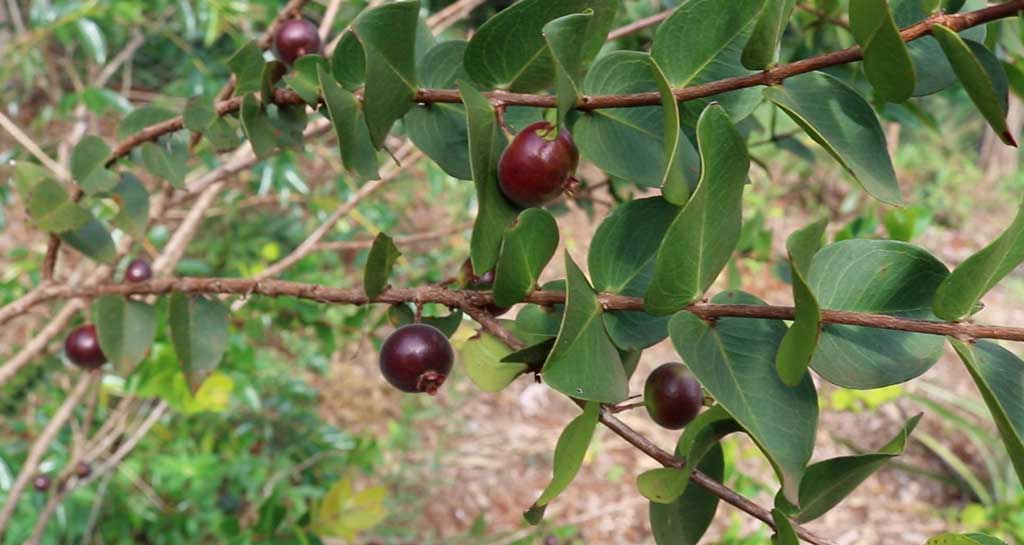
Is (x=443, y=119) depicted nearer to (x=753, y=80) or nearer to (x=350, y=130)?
(x=350, y=130)

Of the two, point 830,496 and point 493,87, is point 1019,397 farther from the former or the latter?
point 493,87

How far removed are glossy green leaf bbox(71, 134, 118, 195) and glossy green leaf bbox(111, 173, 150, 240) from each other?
0.09 feet

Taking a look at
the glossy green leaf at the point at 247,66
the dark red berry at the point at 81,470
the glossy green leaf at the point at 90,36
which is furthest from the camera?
the glossy green leaf at the point at 90,36

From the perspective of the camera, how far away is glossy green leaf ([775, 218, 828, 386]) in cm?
31

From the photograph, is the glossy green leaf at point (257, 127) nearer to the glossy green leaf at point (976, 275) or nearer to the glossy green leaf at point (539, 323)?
the glossy green leaf at point (539, 323)

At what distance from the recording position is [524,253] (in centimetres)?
42

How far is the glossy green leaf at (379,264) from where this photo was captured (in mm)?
484

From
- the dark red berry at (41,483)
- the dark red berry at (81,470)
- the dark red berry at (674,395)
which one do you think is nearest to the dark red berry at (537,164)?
the dark red berry at (674,395)

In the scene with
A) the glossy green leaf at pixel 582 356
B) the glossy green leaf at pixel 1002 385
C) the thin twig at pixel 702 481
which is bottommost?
the thin twig at pixel 702 481

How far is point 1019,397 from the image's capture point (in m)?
0.36

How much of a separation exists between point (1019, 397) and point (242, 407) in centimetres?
176

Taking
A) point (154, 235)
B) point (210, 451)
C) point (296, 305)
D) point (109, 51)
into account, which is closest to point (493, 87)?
point (296, 305)

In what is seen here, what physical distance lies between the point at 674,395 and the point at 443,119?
198 mm

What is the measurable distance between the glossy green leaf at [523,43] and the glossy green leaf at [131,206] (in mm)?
393
